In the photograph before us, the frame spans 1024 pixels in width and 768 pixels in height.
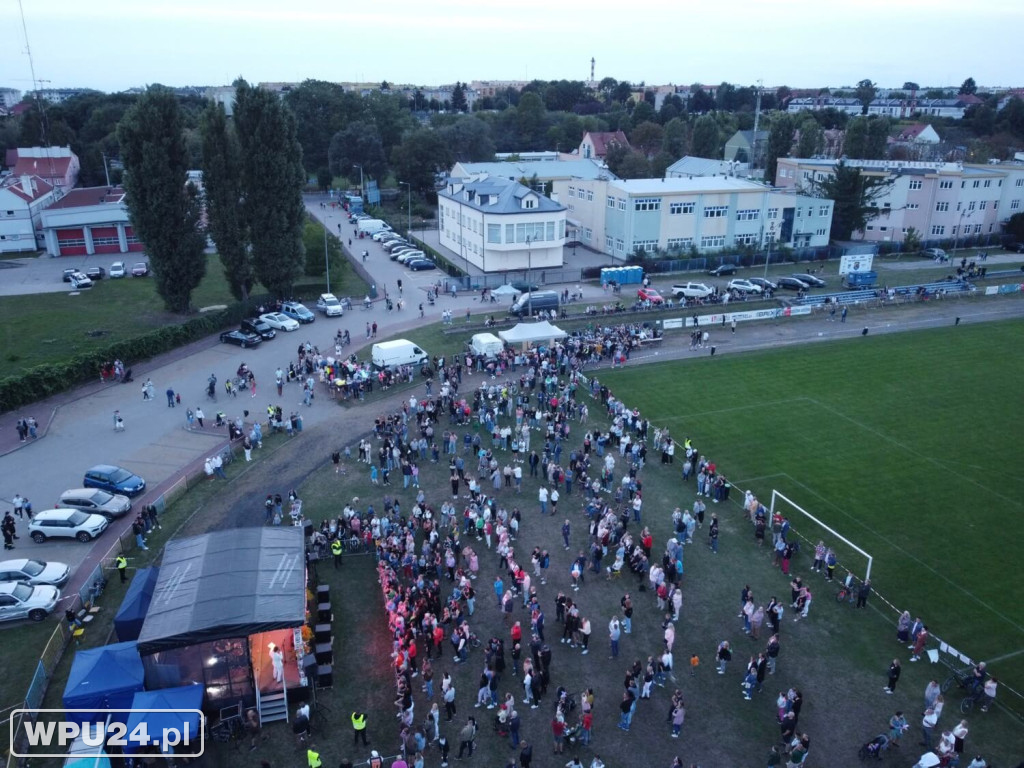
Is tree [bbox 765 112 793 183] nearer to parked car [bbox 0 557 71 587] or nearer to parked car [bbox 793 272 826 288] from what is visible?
parked car [bbox 793 272 826 288]

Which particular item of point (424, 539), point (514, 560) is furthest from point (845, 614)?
point (424, 539)

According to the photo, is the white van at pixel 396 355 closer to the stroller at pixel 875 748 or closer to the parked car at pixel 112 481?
the parked car at pixel 112 481

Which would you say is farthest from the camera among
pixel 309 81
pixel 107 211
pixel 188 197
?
pixel 309 81

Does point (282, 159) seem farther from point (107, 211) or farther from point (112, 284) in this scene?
point (107, 211)

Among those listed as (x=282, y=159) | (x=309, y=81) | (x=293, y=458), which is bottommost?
(x=293, y=458)

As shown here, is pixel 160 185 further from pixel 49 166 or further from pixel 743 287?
pixel 49 166

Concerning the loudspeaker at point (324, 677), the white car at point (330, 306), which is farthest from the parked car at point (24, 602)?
the white car at point (330, 306)

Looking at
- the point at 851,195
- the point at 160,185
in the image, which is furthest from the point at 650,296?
the point at 160,185
